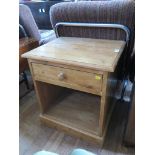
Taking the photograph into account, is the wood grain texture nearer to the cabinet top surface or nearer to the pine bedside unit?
the pine bedside unit

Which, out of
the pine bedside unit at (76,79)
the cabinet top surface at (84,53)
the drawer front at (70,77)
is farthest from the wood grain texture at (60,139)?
the cabinet top surface at (84,53)

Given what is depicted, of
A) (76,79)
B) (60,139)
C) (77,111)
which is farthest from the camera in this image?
(77,111)

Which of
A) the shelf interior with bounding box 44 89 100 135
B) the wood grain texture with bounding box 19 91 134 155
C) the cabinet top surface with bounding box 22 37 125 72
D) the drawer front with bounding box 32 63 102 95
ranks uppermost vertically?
the cabinet top surface with bounding box 22 37 125 72

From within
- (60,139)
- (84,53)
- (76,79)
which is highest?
(84,53)

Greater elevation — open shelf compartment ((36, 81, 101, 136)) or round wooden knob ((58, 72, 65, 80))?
round wooden knob ((58, 72, 65, 80))

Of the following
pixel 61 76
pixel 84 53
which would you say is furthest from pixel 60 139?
pixel 84 53

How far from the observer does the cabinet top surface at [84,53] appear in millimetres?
851

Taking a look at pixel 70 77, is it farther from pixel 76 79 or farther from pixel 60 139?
pixel 60 139

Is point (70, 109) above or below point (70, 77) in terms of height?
below

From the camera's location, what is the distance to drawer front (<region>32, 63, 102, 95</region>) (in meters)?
0.91

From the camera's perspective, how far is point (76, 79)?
3.15 ft

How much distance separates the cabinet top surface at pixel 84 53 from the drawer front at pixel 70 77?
0.07 m

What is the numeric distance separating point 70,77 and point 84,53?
0.17 meters

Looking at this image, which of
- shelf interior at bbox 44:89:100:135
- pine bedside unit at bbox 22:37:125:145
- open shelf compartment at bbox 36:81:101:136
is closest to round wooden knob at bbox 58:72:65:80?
pine bedside unit at bbox 22:37:125:145
